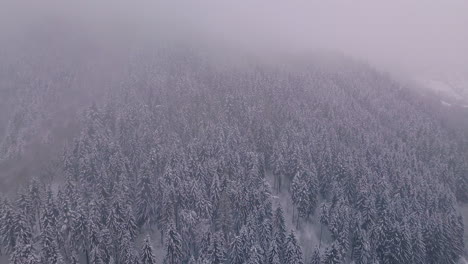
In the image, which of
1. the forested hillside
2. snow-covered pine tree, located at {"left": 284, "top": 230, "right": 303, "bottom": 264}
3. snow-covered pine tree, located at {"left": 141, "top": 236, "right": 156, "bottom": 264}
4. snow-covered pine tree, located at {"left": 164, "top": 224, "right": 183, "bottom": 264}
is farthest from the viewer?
the forested hillside

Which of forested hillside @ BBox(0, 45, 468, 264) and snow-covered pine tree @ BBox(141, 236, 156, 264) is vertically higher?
snow-covered pine tree @ BBox(141, 236, 156, 264)

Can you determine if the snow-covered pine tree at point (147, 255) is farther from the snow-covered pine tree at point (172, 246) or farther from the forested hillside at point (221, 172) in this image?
the snow-covered pine tree at point (172, 246)

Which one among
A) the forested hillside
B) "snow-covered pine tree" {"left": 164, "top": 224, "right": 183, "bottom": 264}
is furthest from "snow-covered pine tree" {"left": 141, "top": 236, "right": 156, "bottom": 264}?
"snow-covered pine tree" {"left": 164, "top": 224, "right": 183, "bottom": 264}

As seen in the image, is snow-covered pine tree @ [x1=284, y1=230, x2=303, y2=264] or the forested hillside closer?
snow-covered pine tree @ [x1=284, y1=230, x2=303, y2=264]

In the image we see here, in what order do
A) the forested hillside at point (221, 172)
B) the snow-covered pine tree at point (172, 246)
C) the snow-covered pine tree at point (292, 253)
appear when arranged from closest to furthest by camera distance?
the snow-covered pine tree at point (292, 253) < the snow-covered pine tree at point (172, 246) < the forested hillside at point (221, 172)

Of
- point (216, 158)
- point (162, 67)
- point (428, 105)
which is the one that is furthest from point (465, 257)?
point (162, 67)

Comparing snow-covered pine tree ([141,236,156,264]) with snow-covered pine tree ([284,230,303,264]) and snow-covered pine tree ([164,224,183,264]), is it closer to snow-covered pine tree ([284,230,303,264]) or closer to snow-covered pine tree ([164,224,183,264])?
snow-covered pine tree ([164,224,183,264])

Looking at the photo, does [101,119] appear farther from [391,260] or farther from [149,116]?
[391,260]

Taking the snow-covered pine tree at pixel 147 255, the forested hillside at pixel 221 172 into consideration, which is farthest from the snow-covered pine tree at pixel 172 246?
the snow-covered pine tree at pixel 147 255
